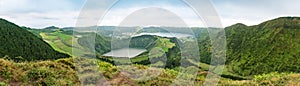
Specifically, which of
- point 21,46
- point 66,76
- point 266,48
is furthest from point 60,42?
point 66,76

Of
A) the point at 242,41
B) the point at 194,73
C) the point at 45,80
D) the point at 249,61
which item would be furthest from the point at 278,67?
the point at 45,80

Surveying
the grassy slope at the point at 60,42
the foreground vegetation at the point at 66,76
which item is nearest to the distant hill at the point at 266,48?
the grassy slope at the point at 60,42

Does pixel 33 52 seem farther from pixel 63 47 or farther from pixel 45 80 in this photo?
pixel 45 80

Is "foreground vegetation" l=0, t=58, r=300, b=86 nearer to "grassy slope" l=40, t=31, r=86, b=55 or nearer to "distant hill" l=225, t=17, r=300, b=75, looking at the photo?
"grassy slope" l=40, t=31, r=86, b=55

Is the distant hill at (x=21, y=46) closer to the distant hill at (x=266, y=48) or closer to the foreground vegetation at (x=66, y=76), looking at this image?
the foreground vegetation at (x=66, y=76)

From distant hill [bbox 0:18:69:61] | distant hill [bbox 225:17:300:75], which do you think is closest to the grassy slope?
distant hill [bbox 0:18:69:61]

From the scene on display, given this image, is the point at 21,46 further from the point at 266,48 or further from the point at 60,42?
the point at 266,48
